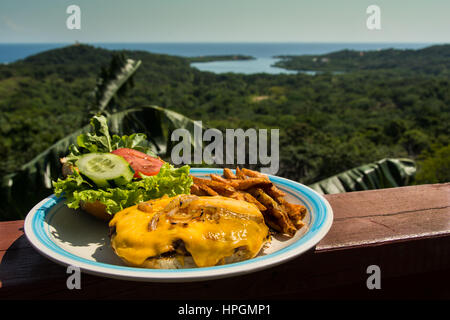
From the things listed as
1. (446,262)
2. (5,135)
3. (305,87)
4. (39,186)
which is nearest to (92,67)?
(5,135)

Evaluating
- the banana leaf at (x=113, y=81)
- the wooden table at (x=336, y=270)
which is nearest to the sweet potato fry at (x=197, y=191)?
the wooden table at (x=336, y=270)

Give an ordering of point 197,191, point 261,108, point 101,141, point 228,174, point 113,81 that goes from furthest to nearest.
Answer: point 261,108
point 113,81
point 101,141
point 228,174
point 197,191

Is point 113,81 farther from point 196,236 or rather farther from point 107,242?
point 196,236

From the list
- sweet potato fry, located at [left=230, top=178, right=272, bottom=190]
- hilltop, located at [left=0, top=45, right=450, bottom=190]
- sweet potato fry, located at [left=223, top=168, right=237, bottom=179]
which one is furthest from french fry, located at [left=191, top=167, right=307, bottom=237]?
hilltop, located at [left=0, top=45, right=450, bottom=190]

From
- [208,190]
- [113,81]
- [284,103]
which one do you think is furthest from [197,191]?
[284,103]

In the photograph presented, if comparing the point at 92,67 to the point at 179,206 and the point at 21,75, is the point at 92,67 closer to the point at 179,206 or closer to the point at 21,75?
the point at 21,75

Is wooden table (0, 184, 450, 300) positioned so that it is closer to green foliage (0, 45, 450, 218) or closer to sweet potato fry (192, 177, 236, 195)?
sweet potato fry (192, 177, 236, 195)
